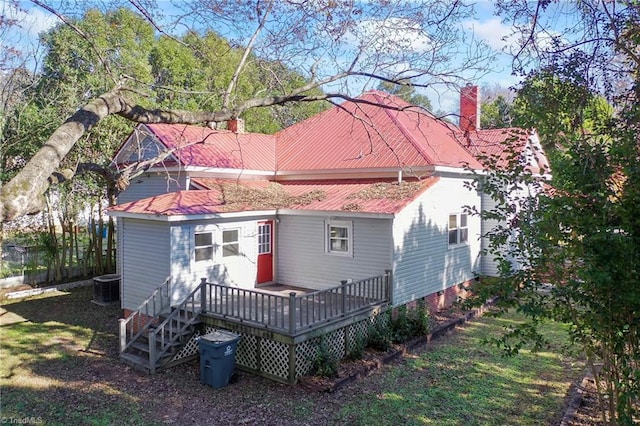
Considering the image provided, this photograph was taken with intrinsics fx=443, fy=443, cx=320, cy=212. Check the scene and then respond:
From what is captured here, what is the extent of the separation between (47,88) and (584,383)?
69.4ft

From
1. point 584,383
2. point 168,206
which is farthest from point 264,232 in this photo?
point 584,383

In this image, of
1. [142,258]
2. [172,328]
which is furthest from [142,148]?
[172,328]


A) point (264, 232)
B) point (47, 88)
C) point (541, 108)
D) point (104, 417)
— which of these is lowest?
point (104, 417)

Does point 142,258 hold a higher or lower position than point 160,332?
higher

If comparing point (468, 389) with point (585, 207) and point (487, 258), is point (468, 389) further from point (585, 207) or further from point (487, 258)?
point (487, 258)

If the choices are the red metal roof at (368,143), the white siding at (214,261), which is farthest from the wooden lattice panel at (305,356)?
the red metal roof at (368,143)

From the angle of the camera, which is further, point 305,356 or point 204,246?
point 204,246

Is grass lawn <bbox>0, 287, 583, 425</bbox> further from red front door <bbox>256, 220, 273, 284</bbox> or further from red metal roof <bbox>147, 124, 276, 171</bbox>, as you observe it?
red metal roof <bbox>147, 124, 276, 171</bbox>

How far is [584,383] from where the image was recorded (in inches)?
336

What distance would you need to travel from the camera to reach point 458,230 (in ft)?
49.0

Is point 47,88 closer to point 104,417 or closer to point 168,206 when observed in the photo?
point 168,206

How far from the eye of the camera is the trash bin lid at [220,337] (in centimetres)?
895

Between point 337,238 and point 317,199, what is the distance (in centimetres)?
146

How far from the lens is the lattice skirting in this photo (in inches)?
355
